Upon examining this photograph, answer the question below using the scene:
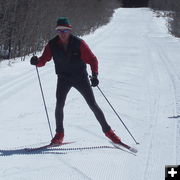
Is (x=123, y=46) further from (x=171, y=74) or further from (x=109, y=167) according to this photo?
(x=109, y=167)

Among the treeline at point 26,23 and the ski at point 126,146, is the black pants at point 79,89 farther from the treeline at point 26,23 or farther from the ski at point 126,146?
the treeline at point 26,23

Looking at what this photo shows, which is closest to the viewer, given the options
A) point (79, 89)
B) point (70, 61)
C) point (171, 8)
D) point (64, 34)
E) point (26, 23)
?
point (64, 34)

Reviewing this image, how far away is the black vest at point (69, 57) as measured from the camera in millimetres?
5348

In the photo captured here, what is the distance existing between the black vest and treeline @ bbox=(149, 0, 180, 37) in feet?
72.3

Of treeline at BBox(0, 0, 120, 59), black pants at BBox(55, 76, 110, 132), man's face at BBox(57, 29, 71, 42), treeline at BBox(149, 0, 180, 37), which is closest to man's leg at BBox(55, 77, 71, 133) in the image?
black pants at BBox(55, 76, 110, 132)

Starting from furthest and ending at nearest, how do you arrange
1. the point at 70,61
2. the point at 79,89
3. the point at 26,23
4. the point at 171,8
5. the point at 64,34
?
1. the point at 171,8
2. the point at 26,23
3. the point at 79,89
4. the point at 70,61
5. the point at 64,34

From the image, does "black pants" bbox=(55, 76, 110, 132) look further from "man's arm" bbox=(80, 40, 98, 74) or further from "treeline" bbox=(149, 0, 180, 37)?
"treeline" bbox=(149, 0, 180, 37)

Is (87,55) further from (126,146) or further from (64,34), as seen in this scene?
(126,146)

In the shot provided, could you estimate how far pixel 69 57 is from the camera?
5398 mm

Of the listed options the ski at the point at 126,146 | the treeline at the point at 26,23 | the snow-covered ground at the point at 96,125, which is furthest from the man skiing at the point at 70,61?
the treeline at the point at 26,23

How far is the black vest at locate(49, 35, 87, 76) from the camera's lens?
5348 millimetres

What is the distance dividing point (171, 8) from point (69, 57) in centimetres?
4130

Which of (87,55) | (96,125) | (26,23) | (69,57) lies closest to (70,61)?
(69,57)

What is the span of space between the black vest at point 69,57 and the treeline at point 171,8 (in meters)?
22.0
